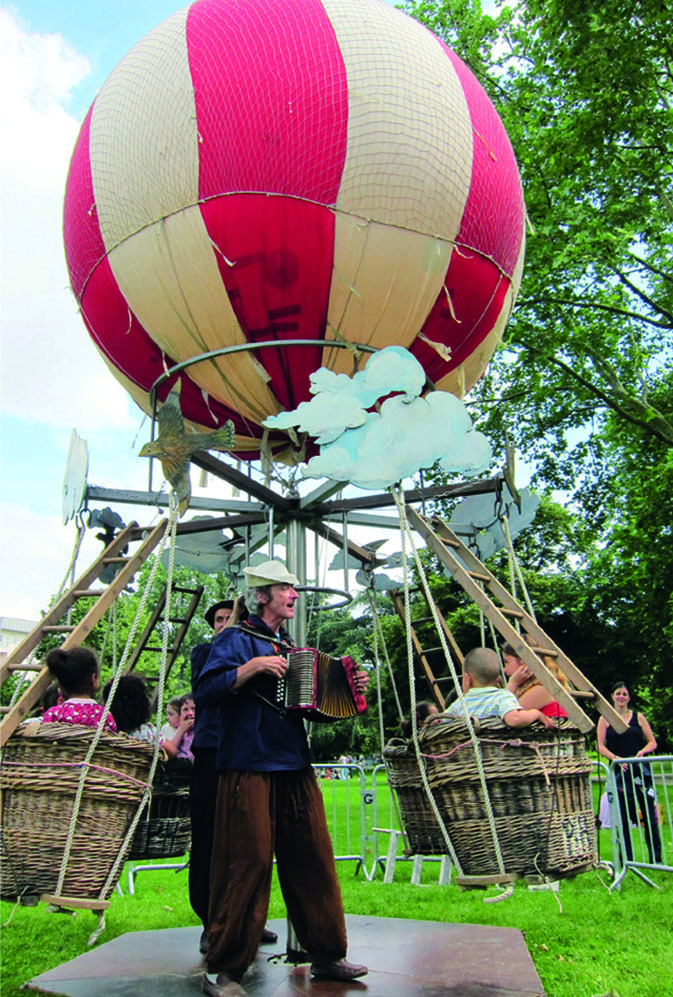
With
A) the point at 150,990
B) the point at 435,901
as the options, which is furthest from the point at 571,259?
the point at 150,990

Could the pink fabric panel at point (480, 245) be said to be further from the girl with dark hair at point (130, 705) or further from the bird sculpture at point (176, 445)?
the girl with dark hair at point (130, 705)

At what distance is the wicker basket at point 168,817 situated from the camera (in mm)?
4816

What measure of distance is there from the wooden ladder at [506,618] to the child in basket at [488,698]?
0.64ft

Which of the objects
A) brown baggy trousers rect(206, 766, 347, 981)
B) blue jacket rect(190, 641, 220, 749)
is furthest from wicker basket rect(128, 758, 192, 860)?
brown baggy trousers rect(206, 766, 347, 981)

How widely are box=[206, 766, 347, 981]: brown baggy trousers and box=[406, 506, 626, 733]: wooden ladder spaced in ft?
4.81

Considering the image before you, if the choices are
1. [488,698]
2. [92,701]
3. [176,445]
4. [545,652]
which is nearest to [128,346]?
[176,445]

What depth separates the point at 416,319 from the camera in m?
4.15

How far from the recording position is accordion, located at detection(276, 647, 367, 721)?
11.3 ft

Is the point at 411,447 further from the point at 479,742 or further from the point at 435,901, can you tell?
the point at 435,901

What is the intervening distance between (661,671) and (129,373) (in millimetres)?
15382

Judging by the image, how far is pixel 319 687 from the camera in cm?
350

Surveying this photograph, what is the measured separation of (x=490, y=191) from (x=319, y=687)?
264 cm

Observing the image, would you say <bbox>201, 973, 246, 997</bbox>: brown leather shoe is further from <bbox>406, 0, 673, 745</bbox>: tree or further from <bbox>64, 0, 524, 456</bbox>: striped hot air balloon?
<bbox>406, 0, 673, 745</bbox>: tree

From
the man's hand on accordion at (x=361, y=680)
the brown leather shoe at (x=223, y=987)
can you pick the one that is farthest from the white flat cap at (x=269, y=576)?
the brown leather shoe at (x=223, y=987)
